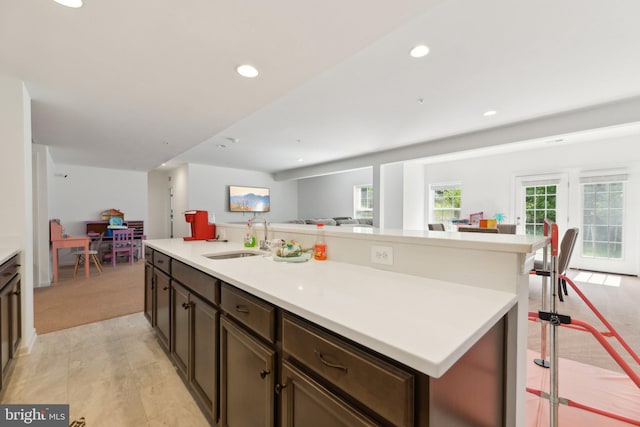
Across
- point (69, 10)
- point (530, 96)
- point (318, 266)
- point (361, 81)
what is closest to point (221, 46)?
point (69, 10)

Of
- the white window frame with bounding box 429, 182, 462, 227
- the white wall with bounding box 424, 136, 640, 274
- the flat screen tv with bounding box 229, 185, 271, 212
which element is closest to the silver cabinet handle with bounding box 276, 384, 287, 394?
the white wall with bounding box 424, 136, 640, 274

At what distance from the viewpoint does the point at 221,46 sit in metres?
1.84

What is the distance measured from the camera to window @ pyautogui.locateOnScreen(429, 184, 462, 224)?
685 cm

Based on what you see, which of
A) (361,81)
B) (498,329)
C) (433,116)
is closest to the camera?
(498,329)

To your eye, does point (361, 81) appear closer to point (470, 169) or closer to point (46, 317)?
point (46, 317)

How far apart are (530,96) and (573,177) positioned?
11.3ft

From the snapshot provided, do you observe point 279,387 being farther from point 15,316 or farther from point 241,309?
point 15,316

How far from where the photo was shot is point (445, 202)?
7.12m

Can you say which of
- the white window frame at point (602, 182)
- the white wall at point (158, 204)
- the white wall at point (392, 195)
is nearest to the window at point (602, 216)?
the white window frame at point (602, 182)

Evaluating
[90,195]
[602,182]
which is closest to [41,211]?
[90,195]

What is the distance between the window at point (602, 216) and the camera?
4922mm

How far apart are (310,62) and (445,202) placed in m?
6.17

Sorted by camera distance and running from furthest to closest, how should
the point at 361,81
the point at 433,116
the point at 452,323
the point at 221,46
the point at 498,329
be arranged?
the point at 433,116 → the point at 361,81 → the point at 221,46 → the point at 498,329 → the point at 452,323

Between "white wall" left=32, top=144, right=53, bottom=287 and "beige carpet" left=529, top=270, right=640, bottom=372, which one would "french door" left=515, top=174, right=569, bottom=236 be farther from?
"white wall" left=32, top=144, right=53, bottom=287
